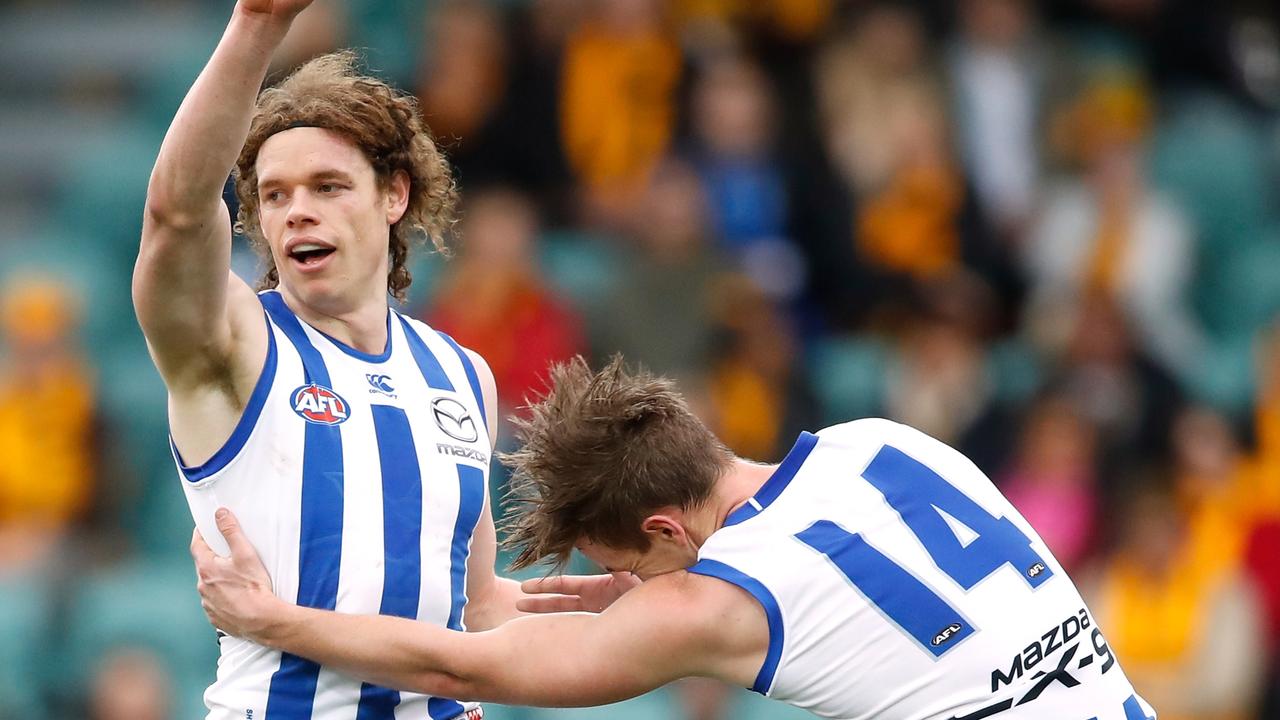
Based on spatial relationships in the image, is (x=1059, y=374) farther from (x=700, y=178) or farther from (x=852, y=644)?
(x=852, y=644)

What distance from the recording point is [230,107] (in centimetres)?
356

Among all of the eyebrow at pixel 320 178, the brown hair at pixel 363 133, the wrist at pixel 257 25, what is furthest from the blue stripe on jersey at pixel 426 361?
the wrist at pixel 257 25

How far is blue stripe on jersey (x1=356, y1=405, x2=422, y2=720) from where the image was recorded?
13.4ft

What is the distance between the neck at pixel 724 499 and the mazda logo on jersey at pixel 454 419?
633 millimetres

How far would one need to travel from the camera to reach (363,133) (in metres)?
4.37

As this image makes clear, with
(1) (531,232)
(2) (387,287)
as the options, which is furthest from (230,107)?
(1) (531,232)

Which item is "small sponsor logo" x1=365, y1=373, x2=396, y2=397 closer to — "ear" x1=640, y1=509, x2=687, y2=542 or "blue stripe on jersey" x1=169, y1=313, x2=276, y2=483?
"blue stripe on jersey" x1=169, y1=313, x2=276, y2=483

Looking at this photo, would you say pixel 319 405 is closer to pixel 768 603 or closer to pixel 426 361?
pixel 426 361

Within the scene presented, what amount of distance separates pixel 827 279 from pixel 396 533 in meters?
6.20

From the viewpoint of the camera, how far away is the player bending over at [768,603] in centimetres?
395

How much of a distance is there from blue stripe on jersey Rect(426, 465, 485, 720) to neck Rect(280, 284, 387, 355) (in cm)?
39

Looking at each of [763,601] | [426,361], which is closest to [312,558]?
[426,361]

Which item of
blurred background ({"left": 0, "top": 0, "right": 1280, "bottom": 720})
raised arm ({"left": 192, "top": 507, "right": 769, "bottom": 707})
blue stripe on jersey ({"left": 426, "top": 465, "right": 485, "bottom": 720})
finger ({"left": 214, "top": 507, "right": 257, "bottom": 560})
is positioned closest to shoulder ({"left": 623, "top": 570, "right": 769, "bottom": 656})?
raised arm ({"left": 192, "top": 507, "right": 769, "bottom": 707})

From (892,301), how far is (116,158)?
16.9 ft
